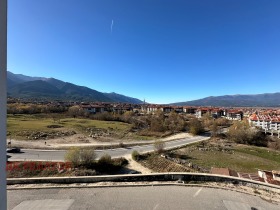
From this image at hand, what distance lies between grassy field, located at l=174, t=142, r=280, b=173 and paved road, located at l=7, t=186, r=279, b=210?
57.7ft

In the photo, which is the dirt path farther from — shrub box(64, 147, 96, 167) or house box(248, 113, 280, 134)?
house box(248, 113, 280, 134)

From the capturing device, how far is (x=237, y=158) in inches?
1189

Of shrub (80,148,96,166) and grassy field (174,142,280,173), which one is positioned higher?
shrub (80,148,96,166)

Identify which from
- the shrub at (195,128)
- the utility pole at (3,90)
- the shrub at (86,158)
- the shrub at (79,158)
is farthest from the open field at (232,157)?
the utility pole at (3,90)

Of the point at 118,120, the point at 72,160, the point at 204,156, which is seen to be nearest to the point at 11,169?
the point at 72,160

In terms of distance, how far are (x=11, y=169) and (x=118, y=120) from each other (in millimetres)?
48528

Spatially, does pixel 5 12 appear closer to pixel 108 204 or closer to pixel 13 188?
pixel 108 204

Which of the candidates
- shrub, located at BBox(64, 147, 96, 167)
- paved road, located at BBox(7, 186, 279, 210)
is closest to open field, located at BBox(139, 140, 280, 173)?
shrub, located at BBox(64, 147, 96, 167)

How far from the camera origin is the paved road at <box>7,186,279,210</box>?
284 inches

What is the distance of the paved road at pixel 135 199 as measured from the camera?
722 centimetres

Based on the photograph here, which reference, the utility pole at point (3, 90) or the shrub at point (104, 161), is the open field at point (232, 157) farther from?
the utility pole at point (3, 90)

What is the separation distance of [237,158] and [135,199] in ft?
87.6

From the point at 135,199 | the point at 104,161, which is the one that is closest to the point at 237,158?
the point at 104,161

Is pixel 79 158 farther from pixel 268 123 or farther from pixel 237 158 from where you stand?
pixel 268 123
